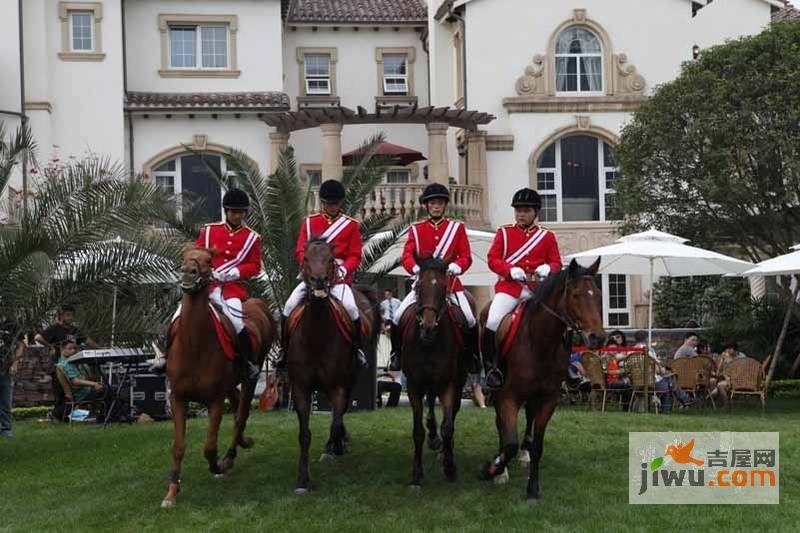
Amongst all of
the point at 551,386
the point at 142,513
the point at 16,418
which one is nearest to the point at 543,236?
the point at 551,386

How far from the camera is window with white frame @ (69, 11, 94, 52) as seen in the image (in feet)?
112

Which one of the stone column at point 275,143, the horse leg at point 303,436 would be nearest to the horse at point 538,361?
the horse leg at point 303,436

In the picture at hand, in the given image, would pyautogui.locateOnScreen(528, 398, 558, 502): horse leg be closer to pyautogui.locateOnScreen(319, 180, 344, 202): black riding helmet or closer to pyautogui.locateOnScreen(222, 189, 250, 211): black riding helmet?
pyautogui.locateOnScreen(319, 180, 344, 202): black riding helmet

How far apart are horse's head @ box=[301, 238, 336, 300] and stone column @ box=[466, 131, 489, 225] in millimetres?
22802

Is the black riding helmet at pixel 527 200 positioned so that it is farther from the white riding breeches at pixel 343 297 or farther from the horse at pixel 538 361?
the white riding breeches at pixel 343 297

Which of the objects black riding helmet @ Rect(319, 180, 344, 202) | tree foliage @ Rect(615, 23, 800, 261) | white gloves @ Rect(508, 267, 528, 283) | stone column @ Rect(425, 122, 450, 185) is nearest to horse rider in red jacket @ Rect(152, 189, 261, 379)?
black riding helmet @ Rect(319, 180, 344, 202)

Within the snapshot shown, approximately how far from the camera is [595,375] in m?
19.9

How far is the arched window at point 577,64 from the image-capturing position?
34.9 m

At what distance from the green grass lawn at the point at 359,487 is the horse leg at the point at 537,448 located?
162 millimetres

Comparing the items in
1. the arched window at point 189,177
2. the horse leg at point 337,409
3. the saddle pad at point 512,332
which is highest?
the arched window at point 189,177

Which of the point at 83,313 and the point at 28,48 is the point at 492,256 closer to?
the point at 83,313

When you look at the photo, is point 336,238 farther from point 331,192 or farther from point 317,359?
point 317,359

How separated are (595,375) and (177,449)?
1010 centimetres

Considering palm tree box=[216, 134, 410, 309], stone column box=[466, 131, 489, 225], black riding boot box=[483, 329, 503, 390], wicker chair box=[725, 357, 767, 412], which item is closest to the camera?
black riding boot box=[483, 329, 503, 390]
